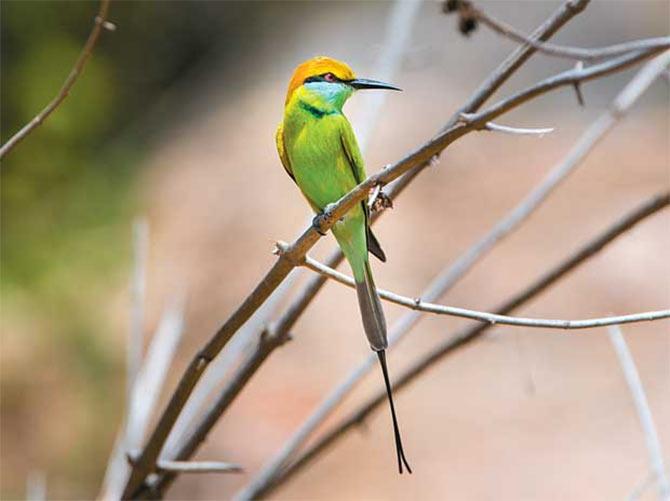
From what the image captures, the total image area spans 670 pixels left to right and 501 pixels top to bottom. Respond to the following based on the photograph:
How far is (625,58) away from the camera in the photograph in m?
0.89

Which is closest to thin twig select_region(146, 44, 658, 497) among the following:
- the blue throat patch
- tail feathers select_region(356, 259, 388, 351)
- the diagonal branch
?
the diagonal branch

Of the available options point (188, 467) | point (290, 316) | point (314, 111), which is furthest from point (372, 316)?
point (314, 111)

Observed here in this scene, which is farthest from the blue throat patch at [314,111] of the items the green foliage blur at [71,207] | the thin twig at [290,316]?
the green foliage blur at [71,207]

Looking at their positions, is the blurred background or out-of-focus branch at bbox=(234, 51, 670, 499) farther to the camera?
the blurred background

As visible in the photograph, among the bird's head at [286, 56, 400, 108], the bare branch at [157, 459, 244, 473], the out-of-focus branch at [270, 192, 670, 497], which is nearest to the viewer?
the bare branch at [157, 459, 244, 473]

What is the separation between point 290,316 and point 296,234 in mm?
2294

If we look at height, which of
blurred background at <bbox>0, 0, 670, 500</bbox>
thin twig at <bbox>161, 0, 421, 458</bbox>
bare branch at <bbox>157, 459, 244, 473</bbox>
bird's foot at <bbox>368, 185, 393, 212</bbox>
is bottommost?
bare branch at <bbox>157, 459, 244, 473</bbox>

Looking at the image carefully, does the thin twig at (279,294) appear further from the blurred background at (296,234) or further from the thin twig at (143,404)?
the blurred background at (296,234)

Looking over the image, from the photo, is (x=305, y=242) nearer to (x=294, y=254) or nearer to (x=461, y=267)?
(x=294, y=254)

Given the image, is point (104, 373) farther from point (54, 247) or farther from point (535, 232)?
point (535, 232)

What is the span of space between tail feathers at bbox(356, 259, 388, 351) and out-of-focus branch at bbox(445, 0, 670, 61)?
43cm

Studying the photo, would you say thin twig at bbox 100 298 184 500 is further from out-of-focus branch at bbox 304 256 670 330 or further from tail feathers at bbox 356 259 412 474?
out-of-focus branch at bbox 304 256 670 330

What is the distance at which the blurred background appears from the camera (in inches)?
120

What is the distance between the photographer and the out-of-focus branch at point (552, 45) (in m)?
0.92
